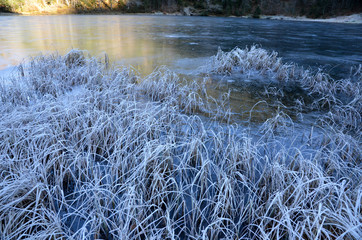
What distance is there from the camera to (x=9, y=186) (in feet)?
6.01

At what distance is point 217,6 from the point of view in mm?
52844

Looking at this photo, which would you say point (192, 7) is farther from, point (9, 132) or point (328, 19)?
point (9, 132)

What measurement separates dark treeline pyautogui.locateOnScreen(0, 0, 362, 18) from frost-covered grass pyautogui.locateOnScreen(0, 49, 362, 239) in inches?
1785

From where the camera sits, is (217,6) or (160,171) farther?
(217,6)

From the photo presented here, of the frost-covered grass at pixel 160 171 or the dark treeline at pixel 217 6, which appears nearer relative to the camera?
the frost-covered grass at pixel 160 171

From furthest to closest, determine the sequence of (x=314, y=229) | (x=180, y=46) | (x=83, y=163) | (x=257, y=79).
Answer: (x=180, y=46) < (x=257, y=79) < (x=83, y=163) < (x=314, y=229)

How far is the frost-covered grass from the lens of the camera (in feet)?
5.74

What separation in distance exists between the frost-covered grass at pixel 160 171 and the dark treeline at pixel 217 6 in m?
45.3

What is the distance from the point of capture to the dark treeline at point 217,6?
3928 centimetres

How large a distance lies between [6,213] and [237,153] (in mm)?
2186

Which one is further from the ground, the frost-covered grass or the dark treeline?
the dark treeline

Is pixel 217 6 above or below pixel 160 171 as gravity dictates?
above

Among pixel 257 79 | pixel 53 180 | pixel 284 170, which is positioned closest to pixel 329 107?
pixel 257 79

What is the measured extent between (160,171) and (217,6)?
2295 inches
